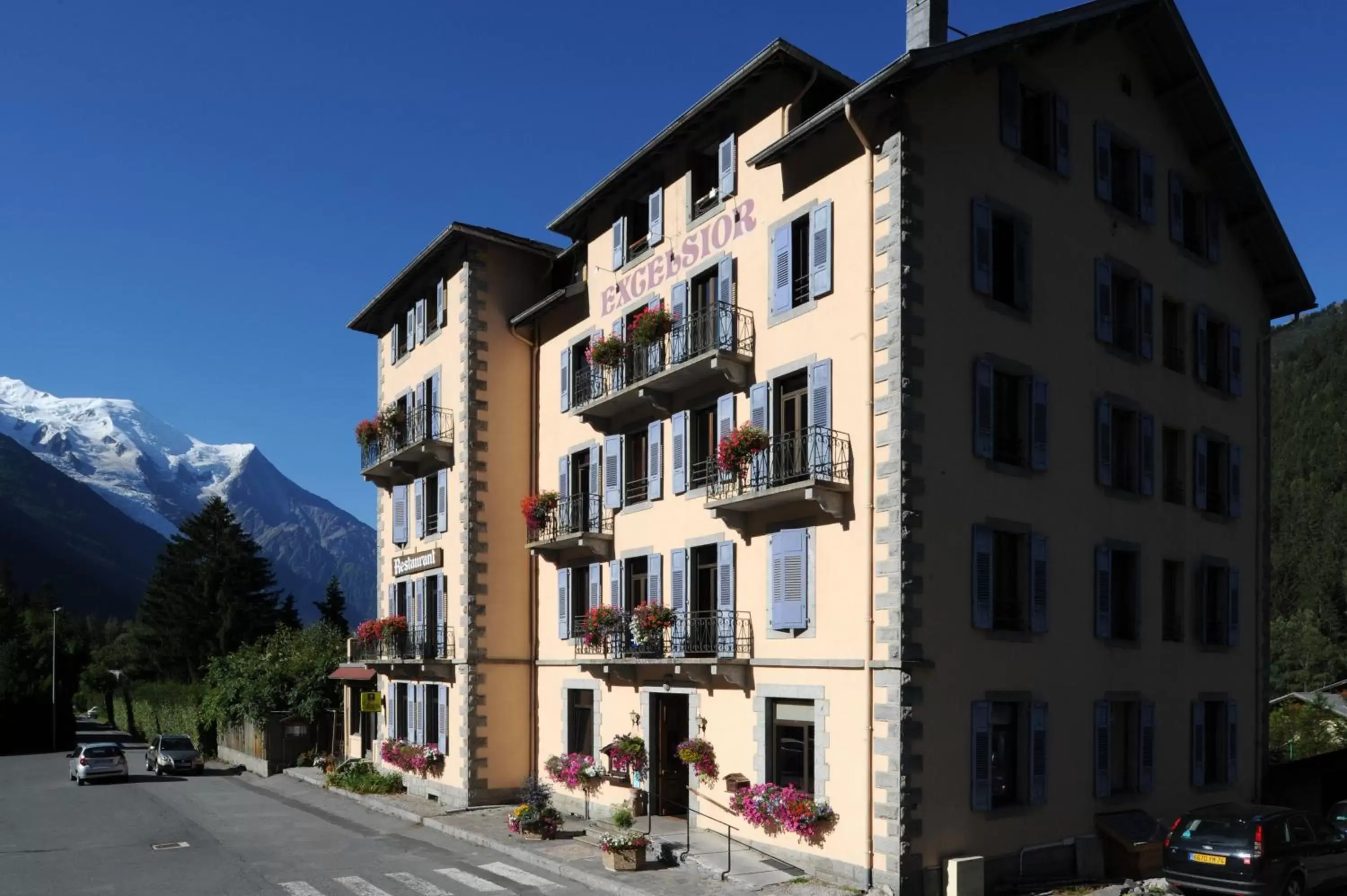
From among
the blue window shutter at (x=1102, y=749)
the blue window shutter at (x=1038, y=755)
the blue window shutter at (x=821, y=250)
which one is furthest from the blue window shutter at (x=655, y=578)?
the blue window shutter at (x=1102, y=749)

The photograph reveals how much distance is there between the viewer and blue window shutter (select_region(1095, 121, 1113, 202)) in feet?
73.2

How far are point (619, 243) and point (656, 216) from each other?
5.42 ft

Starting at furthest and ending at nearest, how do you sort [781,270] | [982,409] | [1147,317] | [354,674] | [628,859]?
[354,674] → [1147,317] → [781,270] → [628,859] → [982,409]

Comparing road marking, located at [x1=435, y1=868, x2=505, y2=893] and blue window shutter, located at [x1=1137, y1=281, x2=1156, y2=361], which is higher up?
blue window shutter, located at [x1=1137, y1=281, x2=1156, y2=361]

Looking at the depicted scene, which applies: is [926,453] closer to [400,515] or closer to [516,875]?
[516,875]

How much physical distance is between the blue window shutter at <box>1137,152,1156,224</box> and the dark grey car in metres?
37.7

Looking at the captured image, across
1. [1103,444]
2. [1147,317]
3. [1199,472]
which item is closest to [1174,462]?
[1199,472]

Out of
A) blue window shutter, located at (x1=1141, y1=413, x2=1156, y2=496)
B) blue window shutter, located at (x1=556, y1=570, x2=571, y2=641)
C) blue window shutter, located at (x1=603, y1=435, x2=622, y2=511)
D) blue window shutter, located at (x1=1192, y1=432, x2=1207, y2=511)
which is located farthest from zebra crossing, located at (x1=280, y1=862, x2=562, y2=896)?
blue window shutter, located at (x1=1192, y1=432, x2=1207, y2=511)

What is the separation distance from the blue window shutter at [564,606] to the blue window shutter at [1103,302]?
12604 millimetres

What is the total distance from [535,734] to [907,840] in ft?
42.6

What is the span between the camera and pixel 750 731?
20.7 metres

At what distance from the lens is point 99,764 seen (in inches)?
1634

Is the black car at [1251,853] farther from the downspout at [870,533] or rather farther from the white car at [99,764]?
the white car at [99,764]

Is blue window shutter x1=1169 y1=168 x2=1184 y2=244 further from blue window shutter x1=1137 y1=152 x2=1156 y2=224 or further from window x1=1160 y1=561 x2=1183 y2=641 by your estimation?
window x1=1160 y1=561 x2=1183 y2=641
